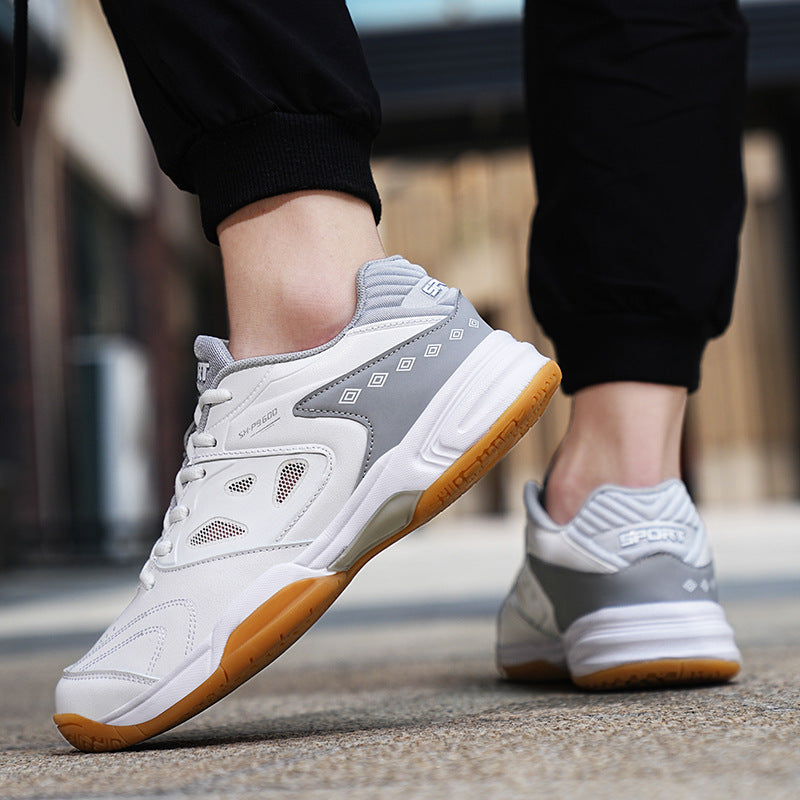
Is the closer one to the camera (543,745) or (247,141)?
(543,745)

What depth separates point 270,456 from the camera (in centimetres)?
74

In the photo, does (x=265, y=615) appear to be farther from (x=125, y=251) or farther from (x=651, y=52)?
(x=125, y=251)

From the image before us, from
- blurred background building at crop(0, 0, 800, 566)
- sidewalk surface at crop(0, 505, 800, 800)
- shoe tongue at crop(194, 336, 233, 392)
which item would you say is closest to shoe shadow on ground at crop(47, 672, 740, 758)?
sidewalk surface at crop(0, 505, 800, 800)

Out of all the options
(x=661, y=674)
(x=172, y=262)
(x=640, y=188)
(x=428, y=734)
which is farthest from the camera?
(x=172, y=262)

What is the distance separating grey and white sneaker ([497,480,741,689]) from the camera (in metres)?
0.83

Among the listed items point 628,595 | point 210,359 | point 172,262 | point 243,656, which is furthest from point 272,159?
point 172,262

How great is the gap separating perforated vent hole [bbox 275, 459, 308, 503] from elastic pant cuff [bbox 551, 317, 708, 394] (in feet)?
0.97

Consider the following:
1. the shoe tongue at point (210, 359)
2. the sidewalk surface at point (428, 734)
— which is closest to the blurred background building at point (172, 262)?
the sidewalk surface at point (428, 734)

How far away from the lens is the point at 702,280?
3.04ft

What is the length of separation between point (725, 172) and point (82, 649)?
1.13 meters

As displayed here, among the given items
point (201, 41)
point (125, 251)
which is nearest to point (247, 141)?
point (201, 41)
